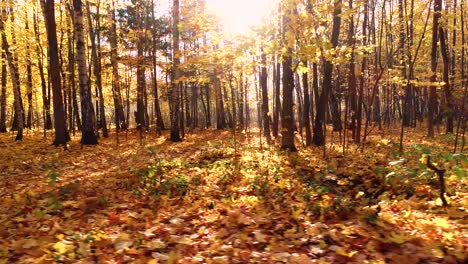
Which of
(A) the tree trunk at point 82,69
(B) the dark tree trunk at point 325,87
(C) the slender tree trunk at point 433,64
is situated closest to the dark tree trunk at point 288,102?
(B) the dark tree trunk at point 325,87

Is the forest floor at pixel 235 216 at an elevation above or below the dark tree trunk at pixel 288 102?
below

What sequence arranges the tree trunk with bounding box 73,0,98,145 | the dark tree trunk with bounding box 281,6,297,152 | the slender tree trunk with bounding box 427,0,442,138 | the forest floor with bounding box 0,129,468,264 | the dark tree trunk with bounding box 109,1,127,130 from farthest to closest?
1. the dark tree trunk with bounding box 109,1,127,130
2. the slender tree trunk with bounding box 427,0,442,138
3. the tree trunk with bounding box 73,0,98,145
4. the dark tree trunk with bounding box 281,6,297,152
5. the forest floor with bounding box 0,129,468,264

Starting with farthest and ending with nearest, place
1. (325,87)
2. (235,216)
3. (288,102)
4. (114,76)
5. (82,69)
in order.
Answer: (114,76) < (82,69) < (288,102) < (325,87) < (235,216)

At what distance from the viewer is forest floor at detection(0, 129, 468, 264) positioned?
421 cm

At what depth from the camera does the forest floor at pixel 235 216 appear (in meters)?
4.21

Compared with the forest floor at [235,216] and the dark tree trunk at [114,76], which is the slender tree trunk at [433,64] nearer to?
the forest floor at [235,216]

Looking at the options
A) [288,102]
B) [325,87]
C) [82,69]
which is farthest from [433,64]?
[82,69]

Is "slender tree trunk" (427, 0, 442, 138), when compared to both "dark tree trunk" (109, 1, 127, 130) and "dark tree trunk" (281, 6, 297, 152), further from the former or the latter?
"dark tree trunk" (109, 1, 127, 130)

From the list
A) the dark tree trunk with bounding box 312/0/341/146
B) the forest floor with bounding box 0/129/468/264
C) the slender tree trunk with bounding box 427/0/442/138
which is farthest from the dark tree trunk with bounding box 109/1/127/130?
the slender tree trunk with bounding box 427/0/442/138

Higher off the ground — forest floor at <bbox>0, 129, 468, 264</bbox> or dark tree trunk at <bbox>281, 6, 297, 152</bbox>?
dark tree trunk at <bbox>281, 6, 297, 152</bbox>

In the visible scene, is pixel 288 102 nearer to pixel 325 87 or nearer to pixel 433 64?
pixel 325 87

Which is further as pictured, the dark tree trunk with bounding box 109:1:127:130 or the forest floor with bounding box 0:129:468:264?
the dark tree trunk with bounding box 109:1:127:130

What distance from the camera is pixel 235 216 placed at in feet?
18.2

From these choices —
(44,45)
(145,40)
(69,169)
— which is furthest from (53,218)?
(44,45)
